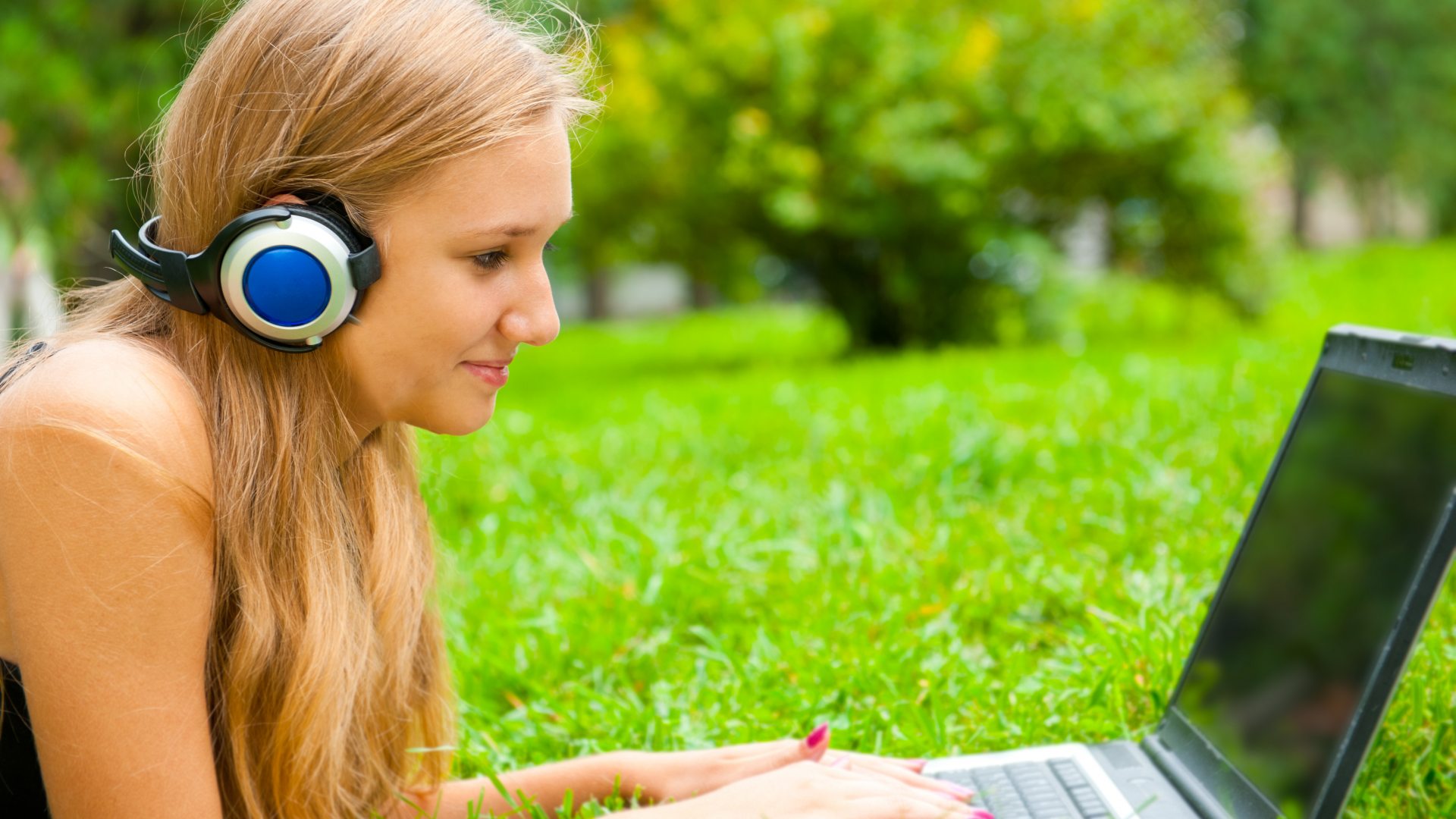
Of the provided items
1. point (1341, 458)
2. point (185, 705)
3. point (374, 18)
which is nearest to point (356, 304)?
point (374, 18)

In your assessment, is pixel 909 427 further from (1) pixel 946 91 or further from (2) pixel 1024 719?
(1) pixel 946 91

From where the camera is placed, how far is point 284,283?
4.74 feet

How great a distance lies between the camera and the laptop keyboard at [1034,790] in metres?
1.71

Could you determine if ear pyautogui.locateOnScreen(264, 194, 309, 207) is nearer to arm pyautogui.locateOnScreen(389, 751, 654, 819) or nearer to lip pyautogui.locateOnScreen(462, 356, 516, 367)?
lip pyautogui.locateOnScreen(462, 356, 516, 367)

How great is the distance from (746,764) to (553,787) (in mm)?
330

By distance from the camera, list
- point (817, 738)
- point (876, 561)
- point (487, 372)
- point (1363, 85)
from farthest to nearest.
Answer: point (1363, 85), point (876, 561), point (817, 738), point (487, 372)

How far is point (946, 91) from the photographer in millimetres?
7902

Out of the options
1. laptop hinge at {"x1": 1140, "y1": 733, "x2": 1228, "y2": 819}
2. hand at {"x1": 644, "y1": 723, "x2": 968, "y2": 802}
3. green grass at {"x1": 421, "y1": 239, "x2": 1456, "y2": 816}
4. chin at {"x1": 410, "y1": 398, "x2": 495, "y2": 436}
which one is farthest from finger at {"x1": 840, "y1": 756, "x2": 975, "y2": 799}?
chin at {"x1": 410, "y1": 398, "x2": 495, "y2": 436}

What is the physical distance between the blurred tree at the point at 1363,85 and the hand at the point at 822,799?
1902 centimetres

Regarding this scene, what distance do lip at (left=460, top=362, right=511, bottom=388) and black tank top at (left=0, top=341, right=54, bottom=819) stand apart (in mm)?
558

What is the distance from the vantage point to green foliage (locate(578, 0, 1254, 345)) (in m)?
7.63

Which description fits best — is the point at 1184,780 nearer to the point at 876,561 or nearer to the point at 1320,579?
the point at 1320,579

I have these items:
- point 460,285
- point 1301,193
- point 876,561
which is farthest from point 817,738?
point 1301,193

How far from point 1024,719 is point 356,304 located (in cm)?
139
